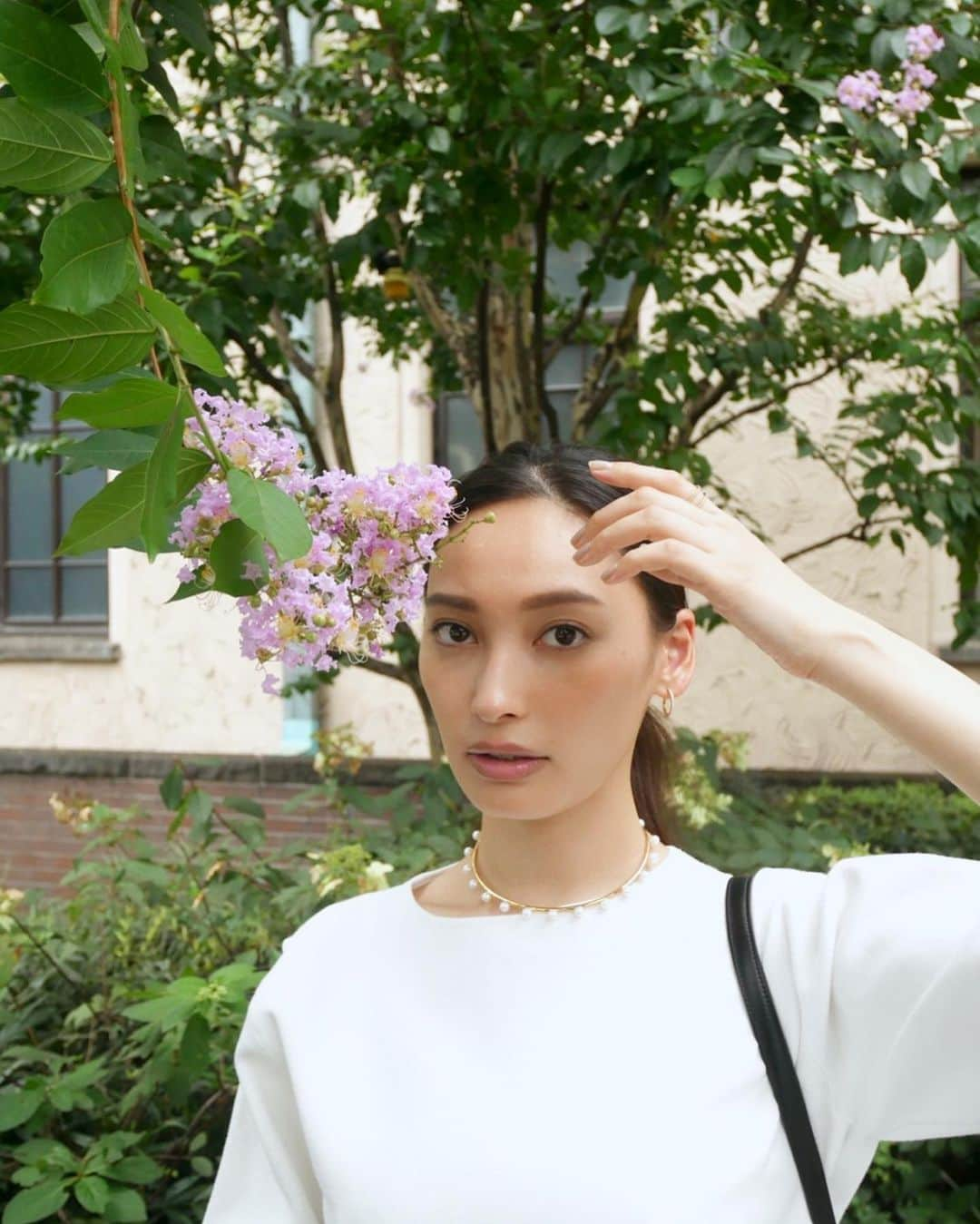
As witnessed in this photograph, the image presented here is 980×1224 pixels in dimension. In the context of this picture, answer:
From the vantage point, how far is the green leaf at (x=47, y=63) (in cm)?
82

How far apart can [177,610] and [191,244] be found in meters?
3.86

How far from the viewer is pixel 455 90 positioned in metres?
3.13

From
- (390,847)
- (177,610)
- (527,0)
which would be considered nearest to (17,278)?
(527,0)

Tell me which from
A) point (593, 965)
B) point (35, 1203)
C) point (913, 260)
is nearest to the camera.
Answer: point (593, 965)

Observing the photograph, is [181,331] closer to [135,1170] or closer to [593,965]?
[593,965]

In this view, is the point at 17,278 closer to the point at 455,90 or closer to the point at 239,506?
the point at 455,90

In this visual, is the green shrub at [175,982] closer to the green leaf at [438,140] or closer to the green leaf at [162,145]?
the green leaf at [162,145]

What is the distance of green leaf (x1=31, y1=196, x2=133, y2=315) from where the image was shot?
785mm

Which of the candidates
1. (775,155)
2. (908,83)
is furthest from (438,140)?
(908,83)

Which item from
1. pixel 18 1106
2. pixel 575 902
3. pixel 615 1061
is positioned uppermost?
pixel 575 902

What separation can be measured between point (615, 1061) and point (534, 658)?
0.35 meters

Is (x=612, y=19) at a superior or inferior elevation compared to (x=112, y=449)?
superior

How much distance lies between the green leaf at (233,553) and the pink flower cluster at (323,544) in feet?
0.05

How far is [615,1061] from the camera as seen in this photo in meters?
1.09
